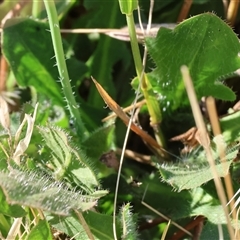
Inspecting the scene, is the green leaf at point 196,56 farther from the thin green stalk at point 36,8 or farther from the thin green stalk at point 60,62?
the thin green stalk at point 36,8

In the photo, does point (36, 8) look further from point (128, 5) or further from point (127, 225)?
point (127, 225)

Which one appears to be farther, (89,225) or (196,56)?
(196,56)

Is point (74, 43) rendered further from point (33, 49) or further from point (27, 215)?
point (27, 215)

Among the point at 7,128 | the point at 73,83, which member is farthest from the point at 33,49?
the point at 7,128

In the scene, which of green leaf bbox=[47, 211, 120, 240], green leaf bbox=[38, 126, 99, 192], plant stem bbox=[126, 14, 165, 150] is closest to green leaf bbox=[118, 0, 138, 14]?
plant stem bbox=[126, 14, 165, 150]

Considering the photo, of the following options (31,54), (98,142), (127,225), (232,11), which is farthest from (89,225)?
(232,11)
